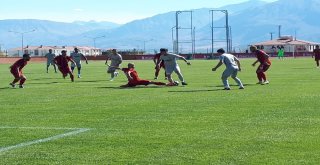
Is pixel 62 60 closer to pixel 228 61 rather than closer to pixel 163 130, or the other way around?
pixel 228 61

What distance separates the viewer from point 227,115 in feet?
43.7

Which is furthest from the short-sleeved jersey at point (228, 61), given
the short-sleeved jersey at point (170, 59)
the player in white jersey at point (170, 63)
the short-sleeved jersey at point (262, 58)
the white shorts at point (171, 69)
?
the short-sleeved jersey at point (262, 58)

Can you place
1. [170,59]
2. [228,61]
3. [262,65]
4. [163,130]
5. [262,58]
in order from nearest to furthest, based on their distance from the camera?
1. [163,130]
2. [228,61]
3. [170,59]
4. [262,65]
5. [262,58]

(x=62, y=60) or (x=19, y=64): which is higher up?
(x=62, y=60)

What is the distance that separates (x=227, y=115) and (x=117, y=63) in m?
18.2

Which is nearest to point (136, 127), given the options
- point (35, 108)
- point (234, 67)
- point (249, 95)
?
point (35, 108)

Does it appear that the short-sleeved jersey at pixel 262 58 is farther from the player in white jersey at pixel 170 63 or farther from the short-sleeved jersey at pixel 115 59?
the short-sleeved jersey at pixel 115 59

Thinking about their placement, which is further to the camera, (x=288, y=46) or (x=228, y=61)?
(x=288, y=46)

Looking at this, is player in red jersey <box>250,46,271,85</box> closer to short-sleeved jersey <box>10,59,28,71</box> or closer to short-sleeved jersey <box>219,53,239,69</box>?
short-sleeved jersey <box>219,53,239,69</box>

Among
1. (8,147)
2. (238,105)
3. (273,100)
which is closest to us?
(8,147)

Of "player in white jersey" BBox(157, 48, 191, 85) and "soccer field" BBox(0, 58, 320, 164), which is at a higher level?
"player in white jersey" BBox(157, 48, 191, 85)

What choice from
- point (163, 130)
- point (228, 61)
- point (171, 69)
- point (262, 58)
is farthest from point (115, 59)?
point (163, 130)

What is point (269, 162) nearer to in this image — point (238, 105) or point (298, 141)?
point (298, 141)

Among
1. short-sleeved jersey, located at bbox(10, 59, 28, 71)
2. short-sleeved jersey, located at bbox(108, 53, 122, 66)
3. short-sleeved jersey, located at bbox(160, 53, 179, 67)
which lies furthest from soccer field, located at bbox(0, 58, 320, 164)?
short-sleeved jersey, located at bbox(108, 53, 122, 66)
